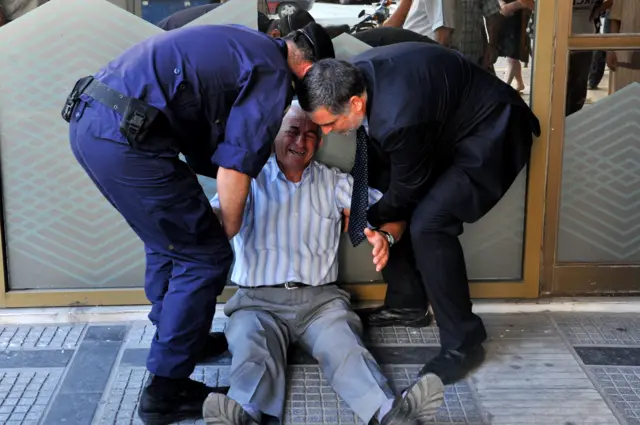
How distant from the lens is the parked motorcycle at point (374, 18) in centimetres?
358

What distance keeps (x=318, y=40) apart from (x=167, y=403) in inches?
59.7

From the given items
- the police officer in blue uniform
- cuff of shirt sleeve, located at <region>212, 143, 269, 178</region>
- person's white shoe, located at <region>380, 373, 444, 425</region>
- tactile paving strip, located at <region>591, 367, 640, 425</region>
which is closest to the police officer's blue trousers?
the police officer in blue uniform

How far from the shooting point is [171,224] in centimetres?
273

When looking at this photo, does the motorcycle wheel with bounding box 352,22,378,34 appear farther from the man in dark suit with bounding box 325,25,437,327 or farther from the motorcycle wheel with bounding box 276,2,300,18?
the motorcycle wheel with bounding box 276,2,300,18

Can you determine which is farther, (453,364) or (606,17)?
(606,17)

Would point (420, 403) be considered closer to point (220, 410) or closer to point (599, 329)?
point (220, 410)

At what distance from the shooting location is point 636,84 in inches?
146

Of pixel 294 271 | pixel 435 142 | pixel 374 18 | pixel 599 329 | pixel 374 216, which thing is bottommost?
pixel 599 329

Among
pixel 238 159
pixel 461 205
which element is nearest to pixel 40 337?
pixel 238 159

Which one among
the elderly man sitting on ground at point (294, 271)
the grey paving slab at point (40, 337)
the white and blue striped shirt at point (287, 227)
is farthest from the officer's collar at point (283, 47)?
the grey paving slab at point (40, 337)

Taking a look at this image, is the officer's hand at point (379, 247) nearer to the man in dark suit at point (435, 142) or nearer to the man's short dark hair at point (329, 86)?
the man in dark suit at point (435, 142)

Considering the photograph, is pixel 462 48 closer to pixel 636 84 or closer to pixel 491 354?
pixel 636 84

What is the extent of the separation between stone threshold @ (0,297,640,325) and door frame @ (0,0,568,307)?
0.03 metres

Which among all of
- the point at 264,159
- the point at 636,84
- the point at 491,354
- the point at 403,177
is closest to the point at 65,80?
the point at 264,159
